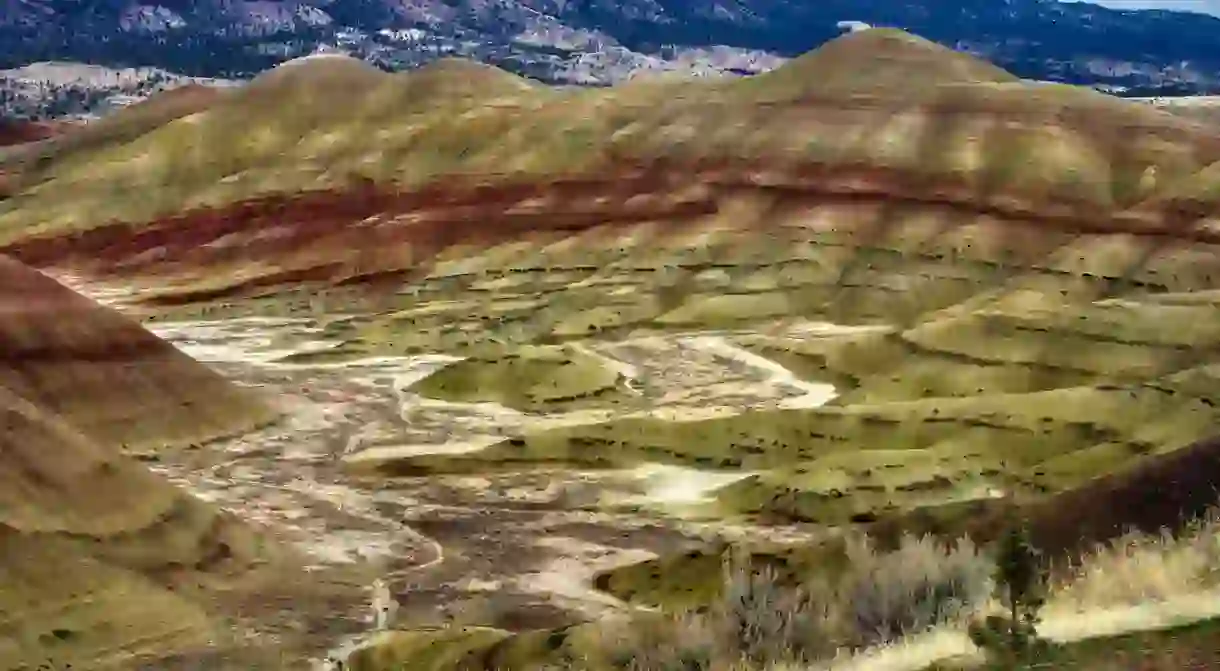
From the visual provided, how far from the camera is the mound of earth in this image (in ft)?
141

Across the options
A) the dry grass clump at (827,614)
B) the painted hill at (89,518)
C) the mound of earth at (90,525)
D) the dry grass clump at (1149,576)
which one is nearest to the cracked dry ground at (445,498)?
the mound of earth at (90,525)

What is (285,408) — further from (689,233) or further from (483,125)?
(483,125)

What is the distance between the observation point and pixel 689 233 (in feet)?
464

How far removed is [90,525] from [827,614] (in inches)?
1247

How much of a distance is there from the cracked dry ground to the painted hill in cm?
421

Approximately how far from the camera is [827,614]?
26484 mm

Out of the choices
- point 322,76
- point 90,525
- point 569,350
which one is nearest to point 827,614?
point 90,525

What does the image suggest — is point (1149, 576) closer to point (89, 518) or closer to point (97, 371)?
point (89, 518)

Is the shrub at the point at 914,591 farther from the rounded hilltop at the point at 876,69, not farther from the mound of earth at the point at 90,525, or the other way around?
the rounded hilltop at the point at 876,69

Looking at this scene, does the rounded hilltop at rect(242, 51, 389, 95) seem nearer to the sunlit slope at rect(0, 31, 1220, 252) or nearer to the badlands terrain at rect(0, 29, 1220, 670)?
the sunlit slope at rect(0, 31, 1220, 252)

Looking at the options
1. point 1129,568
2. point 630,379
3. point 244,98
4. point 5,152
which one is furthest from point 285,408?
point 5,152

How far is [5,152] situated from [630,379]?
129m

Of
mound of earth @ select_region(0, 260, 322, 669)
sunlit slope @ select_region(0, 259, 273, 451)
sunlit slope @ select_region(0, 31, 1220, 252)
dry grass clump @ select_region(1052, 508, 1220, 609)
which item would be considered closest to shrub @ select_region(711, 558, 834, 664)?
dry grass clump @ select_region(1052, 508, 1220, 609)

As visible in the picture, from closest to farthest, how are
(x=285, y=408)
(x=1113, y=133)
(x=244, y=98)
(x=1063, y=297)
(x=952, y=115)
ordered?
(x=285, y=408) < (x=1063, y=297) < (x=1113, y=133) < (x=952, y=115) < (x=244, y=98)
